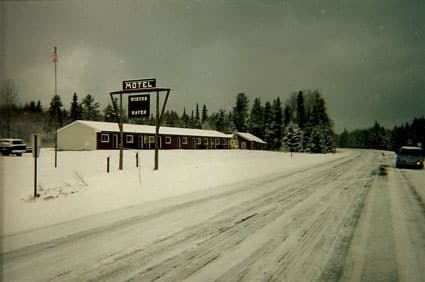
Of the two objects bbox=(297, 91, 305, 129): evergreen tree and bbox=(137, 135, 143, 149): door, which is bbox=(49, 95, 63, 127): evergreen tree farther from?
bbox=(137, 135, 143, 149): door

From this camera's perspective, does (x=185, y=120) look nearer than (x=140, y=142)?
No

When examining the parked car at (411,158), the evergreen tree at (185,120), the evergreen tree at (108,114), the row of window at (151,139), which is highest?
the evergreen tree at (185,120)

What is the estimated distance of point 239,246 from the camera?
4973mm

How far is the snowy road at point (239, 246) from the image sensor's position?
12.9 feet

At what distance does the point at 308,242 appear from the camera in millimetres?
5168

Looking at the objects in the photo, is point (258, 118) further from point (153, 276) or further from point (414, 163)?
point (153, 276)

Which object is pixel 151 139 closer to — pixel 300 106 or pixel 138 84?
pixel 300 106

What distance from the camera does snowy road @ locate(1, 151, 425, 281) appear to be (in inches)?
155

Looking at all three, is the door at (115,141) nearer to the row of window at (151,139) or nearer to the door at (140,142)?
the row of window at (151,139)

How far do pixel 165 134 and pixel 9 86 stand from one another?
36985 mm

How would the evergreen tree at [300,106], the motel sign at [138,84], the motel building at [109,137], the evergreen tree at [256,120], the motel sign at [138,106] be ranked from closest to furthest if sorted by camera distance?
the motel sign at [138,84] < the motel sign at [138,106] < the evergreen tree at [300,106] < the motel building at [109,137] < the evergreen tree at [256,120]

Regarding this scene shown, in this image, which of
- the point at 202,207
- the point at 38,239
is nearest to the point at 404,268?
the point at 202,207

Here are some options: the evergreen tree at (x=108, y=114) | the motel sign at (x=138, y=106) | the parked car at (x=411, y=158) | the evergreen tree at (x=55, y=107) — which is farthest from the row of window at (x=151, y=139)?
the parked car at (x=411, y=158)

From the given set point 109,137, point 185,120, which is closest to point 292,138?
point 185,120
